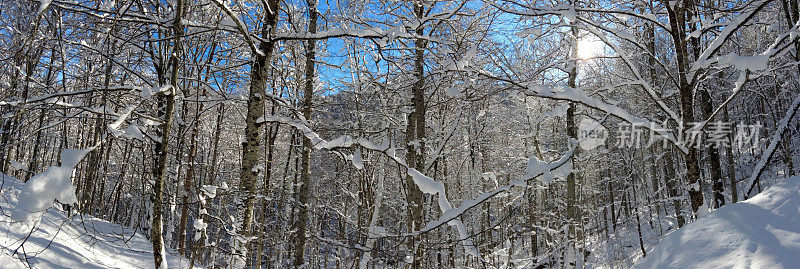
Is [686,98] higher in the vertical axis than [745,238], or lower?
higher

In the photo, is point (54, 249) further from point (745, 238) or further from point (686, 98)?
point (686, 98)

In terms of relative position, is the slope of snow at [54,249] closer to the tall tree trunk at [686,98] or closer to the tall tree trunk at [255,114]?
the tall tree trunk at [255,114]

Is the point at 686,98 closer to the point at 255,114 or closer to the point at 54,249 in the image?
the point at 255,114

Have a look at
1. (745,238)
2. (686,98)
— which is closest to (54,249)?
(745,238)

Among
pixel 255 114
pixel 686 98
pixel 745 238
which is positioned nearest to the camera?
pixel 745 238

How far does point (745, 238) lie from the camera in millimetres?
1658

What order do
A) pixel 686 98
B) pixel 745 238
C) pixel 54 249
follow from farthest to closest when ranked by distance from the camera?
pixel 54 249 → pixel 686 98 → pixel 745 238

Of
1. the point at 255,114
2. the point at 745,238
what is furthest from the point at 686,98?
the point at 255,114

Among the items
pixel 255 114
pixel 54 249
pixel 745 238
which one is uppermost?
pixel 255 114

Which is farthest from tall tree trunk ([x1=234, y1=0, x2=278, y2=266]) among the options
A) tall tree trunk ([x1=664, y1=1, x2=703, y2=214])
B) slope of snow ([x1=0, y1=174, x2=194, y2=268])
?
tall tree trunk ([x1=664, y1=1, x2=703, y2=214])

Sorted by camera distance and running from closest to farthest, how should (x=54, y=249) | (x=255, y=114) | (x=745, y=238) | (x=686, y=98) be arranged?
(x=745, y=238) → (x=686, y=98) → (x=255, y=114) → (x=54, y=249)

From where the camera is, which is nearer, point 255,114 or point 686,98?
point 686,98

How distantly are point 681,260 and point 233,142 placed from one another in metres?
15.9

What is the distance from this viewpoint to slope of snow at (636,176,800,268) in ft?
4.95
